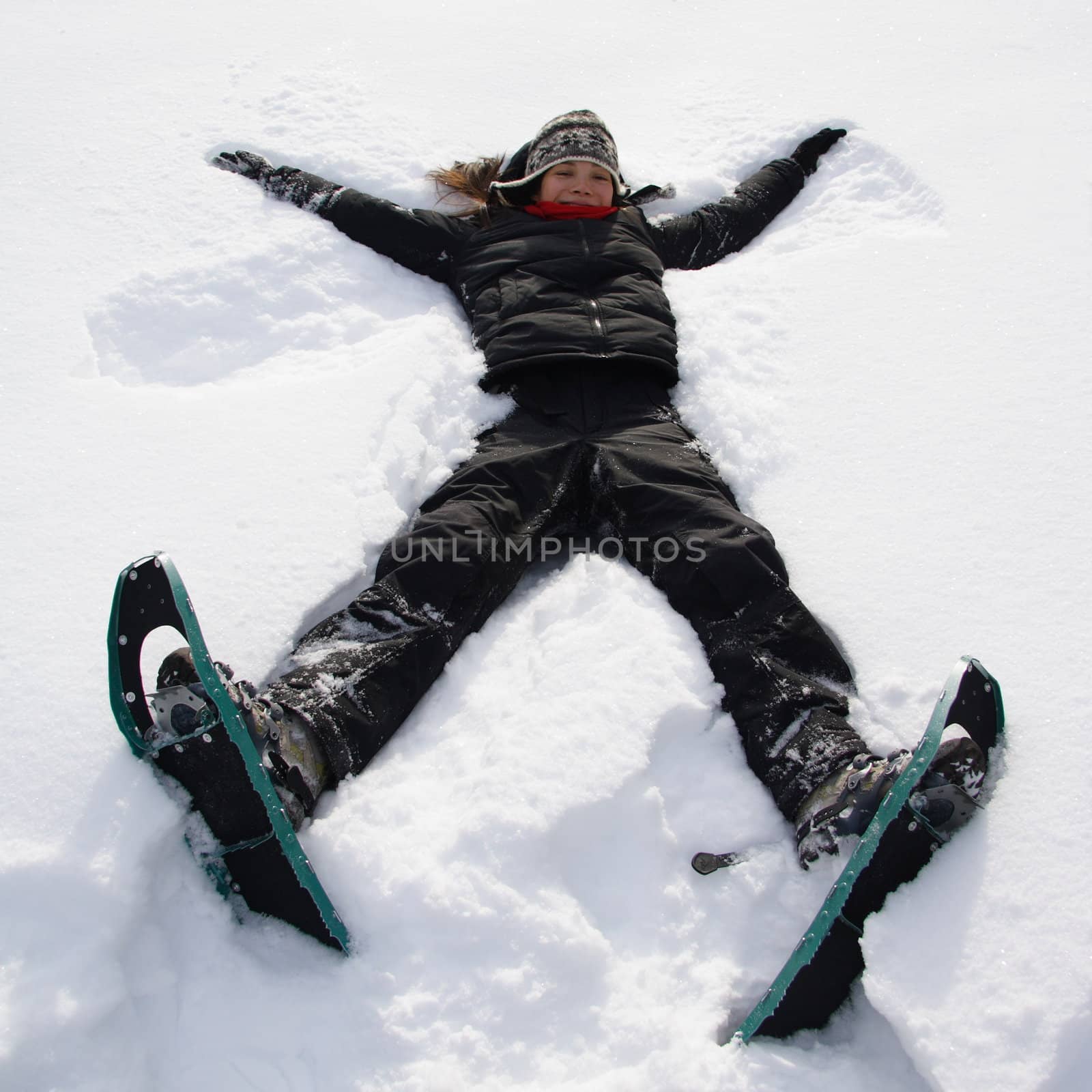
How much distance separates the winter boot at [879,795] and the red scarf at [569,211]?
5.83 feet

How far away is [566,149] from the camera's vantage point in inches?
104

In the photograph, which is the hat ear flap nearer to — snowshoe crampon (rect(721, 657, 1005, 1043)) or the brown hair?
the brown hair

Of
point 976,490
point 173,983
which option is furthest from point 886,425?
point 173,983

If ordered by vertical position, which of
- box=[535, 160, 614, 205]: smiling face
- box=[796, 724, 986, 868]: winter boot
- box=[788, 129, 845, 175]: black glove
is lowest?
box=[796, 724, 986, 868]: winter boot

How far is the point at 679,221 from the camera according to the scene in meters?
2.69

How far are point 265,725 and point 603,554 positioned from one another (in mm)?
846

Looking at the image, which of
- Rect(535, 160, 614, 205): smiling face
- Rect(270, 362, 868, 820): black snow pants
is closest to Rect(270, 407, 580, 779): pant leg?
Rect(270, 362, 868, 820): black snow pants

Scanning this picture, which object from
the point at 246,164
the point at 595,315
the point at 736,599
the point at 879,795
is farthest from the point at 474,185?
the point at 879,795

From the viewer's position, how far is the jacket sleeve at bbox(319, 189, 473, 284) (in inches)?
98.8

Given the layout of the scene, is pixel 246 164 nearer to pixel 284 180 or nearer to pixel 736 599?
pixel 284 180

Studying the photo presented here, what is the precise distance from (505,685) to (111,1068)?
85cm

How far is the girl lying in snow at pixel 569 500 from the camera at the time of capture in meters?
Answer: 1.49

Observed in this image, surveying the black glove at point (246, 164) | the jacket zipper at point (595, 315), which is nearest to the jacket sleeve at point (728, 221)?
the jacket zipper at point (595, 315)

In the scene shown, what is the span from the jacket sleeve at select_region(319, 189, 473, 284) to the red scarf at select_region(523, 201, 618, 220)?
9.1 inches
